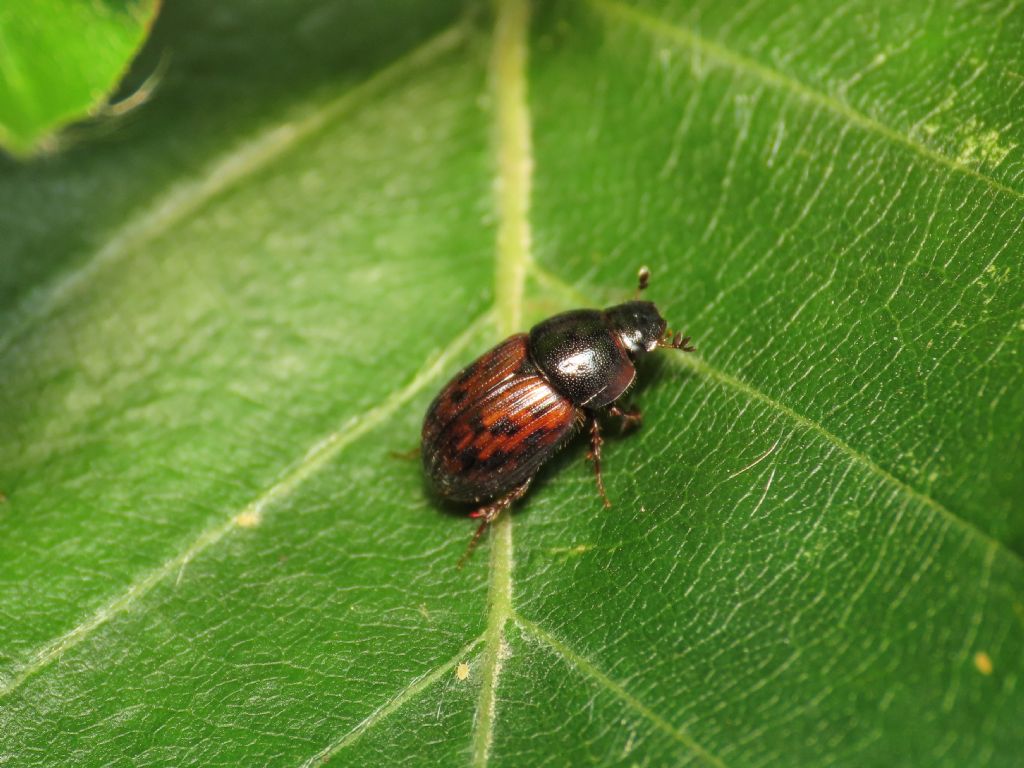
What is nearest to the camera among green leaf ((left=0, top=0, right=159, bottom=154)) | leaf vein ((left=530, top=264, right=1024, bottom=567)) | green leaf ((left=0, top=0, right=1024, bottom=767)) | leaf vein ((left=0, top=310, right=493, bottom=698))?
leaf vein ((left=530, top=264, right=1024, bottom=567))

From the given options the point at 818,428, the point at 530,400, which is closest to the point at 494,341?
the point at 530,400

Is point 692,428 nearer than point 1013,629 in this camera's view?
No

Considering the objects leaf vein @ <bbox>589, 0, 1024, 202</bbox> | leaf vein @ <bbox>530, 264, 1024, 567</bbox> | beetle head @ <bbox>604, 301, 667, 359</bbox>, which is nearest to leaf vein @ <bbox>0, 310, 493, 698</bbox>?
leaf vein @ <bbox>530, 264, 1024, 567</bbox>

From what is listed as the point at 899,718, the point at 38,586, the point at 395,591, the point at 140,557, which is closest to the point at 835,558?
the point at 899,718

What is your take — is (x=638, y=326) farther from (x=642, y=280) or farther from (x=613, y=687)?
(x=613, y=687)

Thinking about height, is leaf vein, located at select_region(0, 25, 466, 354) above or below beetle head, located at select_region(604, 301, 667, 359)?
above

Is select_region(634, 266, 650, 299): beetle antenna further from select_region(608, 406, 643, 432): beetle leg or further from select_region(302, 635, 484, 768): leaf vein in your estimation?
select_region(302, 635, 484, 768): leaf vein

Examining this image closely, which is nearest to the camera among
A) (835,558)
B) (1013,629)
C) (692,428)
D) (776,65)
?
(1013,629)

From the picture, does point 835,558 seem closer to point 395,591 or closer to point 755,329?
point 755,329
